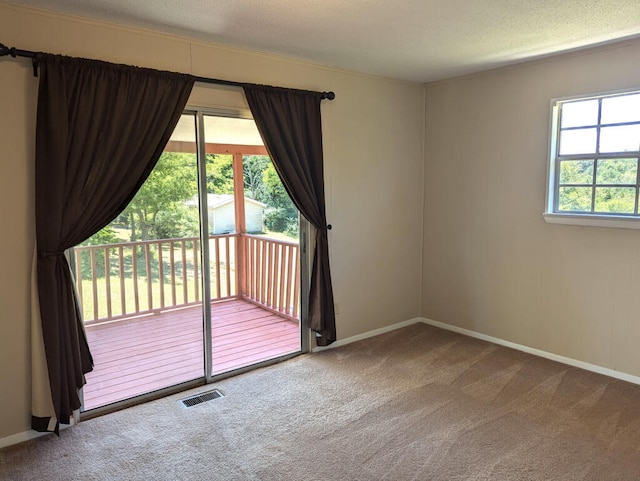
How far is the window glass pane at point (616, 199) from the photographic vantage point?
129 inches

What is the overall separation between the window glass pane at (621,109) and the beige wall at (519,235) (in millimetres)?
116

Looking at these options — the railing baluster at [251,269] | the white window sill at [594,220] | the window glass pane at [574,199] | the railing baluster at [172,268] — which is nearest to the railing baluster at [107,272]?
the railing baluster at [172,268]

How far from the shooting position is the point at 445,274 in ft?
14.9

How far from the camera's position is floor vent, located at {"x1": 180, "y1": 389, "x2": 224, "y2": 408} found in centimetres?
303

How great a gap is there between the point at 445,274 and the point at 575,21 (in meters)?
2.51

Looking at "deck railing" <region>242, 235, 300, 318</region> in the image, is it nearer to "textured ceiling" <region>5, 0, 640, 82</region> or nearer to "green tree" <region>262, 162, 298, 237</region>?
"green tree" <region>262, 162, 298, 237</region>

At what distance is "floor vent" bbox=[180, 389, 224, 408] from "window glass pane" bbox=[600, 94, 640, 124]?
3.54 metres

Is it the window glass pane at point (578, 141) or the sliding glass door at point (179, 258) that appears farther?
the window glass pane at point (578, 141)

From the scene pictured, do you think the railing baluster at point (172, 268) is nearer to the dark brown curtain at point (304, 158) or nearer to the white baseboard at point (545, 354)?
the dark brown curtain at point (304, 158)

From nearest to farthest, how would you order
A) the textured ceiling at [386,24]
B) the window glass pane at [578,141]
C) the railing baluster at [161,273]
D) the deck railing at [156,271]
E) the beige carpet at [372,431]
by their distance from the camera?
the beige carpet at [372,431]
the textured ceiling at [386,24]
the deck railing at [156,271]
the railing baluster at [161,273]
the window glass pane at [578,141]

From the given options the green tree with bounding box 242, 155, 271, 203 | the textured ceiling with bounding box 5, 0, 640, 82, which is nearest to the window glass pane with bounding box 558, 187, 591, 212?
the textured ceiling with bounding box 5, 0, 640, 82

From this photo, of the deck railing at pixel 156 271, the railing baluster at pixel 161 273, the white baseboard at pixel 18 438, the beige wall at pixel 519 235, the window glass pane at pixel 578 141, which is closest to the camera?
the white baseboard at pixel 18 438

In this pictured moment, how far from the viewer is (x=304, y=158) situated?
3588mm

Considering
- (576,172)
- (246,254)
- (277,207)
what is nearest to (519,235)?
(576,172)
